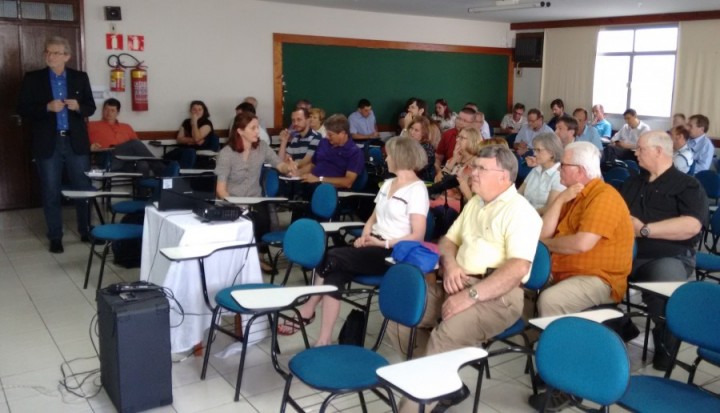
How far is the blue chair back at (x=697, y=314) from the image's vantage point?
248 cm

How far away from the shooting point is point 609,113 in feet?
36.4

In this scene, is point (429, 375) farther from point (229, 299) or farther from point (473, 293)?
point (229, 299)

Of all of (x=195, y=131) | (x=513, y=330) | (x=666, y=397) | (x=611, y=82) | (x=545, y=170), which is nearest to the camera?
(x=666, y=397)

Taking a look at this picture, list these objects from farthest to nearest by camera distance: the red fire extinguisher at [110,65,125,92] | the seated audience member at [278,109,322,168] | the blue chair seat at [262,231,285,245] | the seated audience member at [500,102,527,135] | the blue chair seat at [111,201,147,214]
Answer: the seated audience member at [500,102,527,135] < the red fire extinguisher at [110,65,125,92] < the seated audience member at [278,109,322,168] < the blue chair seat at [111,201,147,214] < the blue chair seat at [262,231,285,245]

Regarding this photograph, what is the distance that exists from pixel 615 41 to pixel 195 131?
7136 mm

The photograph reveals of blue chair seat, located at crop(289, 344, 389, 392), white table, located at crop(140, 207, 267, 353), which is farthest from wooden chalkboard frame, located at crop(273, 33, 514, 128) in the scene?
blue chair seat, located at crop(289, 344, 389, 392)

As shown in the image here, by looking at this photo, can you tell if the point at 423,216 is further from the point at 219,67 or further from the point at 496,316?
the point at 219,67

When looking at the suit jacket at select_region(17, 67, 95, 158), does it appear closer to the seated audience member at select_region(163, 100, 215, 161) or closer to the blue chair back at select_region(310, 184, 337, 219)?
the blue chair back at select_region(310, 184, 337, 219)

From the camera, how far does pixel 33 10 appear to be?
751 centimetres

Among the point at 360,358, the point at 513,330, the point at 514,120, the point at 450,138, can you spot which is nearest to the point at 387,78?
the point at 514,120

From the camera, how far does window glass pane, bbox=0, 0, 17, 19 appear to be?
24.1 ft

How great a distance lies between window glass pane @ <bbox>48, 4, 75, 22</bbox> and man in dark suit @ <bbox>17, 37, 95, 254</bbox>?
2298 millimetres

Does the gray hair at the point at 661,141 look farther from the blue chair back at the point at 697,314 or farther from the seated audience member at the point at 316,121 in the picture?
the seated audience member at the point at 316,121

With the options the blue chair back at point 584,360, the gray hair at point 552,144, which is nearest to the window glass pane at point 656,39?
the gray hair at point 552,144
